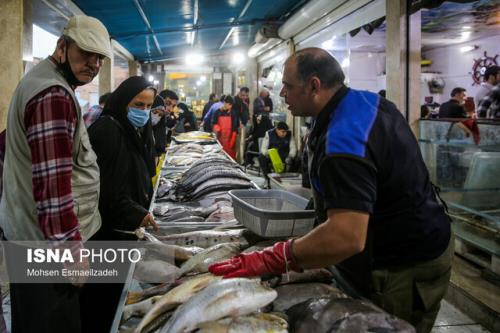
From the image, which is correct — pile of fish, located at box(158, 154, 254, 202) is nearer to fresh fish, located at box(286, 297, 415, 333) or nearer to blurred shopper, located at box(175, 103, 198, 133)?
fresh fish, located at box(286, 297, 415, 333)

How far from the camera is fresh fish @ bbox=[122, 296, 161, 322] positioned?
6.63ft

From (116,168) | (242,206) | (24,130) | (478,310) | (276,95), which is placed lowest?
(478,310)

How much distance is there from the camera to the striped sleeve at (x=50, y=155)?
7.08 ft

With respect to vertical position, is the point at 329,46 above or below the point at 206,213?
above

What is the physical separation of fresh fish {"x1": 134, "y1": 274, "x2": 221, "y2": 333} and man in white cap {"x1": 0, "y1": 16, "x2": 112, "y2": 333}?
26.0 inches

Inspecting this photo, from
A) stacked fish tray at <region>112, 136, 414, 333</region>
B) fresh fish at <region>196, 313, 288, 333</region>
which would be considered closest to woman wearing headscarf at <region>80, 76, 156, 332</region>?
stacked fish tray at <region>112, 136, 414, 333</region>

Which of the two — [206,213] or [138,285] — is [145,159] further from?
[138,285]

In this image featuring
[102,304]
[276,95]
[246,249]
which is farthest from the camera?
[276,95]

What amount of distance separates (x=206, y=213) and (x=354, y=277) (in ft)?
6.14

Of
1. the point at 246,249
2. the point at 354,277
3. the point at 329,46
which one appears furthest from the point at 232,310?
the point at 329,46

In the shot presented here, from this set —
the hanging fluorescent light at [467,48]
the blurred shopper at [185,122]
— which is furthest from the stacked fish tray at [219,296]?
the hanging fluorescent light at [467,48]

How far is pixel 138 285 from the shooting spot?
7.84ft

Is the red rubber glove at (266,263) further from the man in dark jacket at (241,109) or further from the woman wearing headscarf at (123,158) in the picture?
the man in dark jacket at (241,109)

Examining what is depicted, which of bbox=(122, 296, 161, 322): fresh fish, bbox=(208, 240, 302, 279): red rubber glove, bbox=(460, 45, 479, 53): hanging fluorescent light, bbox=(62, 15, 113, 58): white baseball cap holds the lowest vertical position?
bbox=(122, 296, 161, 322): fresh fish
